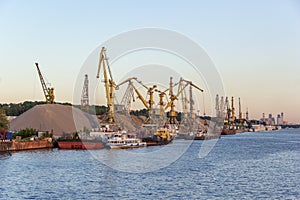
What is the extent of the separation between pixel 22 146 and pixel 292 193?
45.3 metres

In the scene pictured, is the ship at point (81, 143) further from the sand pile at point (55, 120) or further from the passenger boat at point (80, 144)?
the sand pile at point (55, 120)

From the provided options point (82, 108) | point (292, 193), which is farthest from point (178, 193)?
point (82, 108)

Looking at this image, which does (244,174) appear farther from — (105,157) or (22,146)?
(22,146)

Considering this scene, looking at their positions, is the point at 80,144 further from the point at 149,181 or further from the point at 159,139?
the point at 149,181

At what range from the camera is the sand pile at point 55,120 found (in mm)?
98875

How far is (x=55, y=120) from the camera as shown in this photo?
103500 millimetres

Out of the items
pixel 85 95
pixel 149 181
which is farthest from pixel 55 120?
pixel 149 181

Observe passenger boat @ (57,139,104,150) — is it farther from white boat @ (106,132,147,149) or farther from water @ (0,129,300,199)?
water @ (0,129,300,199)

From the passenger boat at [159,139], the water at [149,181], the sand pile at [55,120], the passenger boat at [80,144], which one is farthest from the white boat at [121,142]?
the sand pile at [55,120]

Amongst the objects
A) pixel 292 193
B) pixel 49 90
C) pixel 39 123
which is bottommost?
pixel 292 193

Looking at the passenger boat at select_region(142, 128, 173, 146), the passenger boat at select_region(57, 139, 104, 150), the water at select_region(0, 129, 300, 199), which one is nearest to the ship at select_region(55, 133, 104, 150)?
the passenger boat at select_region(57, 139, 104, 150)

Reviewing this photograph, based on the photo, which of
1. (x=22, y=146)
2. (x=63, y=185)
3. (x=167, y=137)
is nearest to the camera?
(x=63, y=185)

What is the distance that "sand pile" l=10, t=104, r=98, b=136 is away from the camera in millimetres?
98875

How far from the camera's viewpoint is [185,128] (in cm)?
13250
